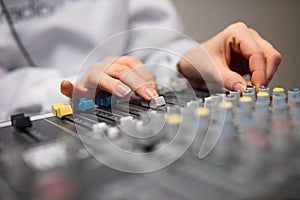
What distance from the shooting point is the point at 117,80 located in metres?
0.66

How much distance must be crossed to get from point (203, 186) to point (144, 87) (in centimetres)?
37

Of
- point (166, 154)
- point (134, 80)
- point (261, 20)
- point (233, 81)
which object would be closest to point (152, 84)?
point (134, 80)

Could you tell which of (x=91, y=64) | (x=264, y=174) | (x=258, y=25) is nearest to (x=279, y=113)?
(x=264, y=174)

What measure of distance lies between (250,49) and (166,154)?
1.45 feet

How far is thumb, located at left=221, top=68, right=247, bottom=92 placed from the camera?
0.66 meters

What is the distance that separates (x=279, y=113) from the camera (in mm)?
499

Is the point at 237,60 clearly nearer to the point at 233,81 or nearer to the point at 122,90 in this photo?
the point at 233,81

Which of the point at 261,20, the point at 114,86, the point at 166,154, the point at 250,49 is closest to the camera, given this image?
the point at 166,154

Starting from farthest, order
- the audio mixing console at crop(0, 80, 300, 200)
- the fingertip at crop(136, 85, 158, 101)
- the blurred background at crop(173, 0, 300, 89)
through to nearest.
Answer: the blurred background at crop(173, 0, 300, 89), the fingertip at crop(136, 85, 158, 101), the audio mixing console at crop(0, 80, 300, 200)

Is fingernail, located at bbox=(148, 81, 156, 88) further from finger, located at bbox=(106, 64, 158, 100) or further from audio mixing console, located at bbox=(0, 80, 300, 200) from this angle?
audio mixing console, located at bbox=(0, 80, 300, 200)

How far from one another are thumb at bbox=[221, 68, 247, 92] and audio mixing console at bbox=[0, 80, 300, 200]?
0.09 m

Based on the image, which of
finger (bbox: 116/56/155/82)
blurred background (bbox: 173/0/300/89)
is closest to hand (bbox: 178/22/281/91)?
Result: finger (bbox: 116/56/155/82)

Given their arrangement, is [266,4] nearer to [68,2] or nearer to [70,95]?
[68,2]

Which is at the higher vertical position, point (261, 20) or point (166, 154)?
point (261, 20)
